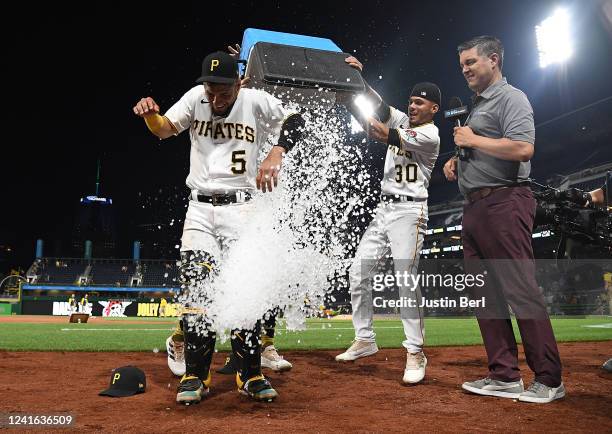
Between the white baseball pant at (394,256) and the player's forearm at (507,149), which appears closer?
the player's forearm at (507,149)

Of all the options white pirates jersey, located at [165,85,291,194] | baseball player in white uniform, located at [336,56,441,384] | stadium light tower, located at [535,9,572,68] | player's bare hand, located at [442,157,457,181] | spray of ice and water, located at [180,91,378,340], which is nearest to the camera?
spray of ice and water, located at [180,91,378,340]

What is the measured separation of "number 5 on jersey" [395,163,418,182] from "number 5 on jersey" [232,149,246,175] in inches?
64.2

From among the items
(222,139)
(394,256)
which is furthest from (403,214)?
(222,139)

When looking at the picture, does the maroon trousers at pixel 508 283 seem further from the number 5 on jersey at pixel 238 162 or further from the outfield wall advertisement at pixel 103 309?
the outfield wall advertisement at pixel 103 309

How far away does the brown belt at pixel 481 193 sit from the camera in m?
3.27

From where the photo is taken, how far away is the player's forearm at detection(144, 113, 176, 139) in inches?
123

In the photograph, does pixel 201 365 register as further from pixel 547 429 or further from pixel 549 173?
pixel 549 173

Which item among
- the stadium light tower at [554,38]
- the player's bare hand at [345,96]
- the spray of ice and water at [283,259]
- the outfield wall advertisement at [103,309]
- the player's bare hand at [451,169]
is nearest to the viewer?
the spray of ice and water at [283,259]

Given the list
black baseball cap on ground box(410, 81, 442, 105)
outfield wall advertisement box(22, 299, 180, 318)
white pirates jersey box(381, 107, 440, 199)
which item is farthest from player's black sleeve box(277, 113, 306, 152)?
outfield wall advertisement box(22, 299, 180, 318)

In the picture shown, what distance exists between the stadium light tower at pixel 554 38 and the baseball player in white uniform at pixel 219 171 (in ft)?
82.2

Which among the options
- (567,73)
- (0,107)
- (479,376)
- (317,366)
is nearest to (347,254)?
(317,366)

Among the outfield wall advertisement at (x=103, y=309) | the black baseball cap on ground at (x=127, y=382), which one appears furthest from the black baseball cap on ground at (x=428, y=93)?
the outfield wall advertisement at (x=103, y=309)

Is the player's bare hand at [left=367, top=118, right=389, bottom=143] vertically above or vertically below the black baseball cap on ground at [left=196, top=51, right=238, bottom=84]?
below

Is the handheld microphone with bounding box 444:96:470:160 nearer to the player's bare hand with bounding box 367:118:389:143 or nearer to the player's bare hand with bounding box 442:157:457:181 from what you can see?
the player's bare hand with bounding box 442:157:457:181
